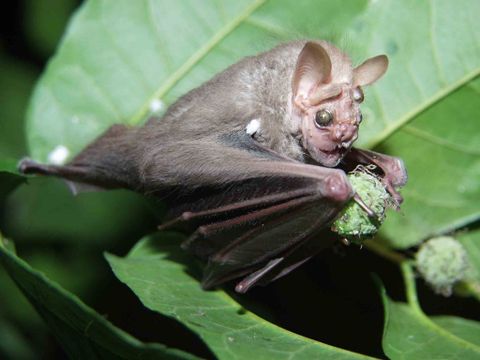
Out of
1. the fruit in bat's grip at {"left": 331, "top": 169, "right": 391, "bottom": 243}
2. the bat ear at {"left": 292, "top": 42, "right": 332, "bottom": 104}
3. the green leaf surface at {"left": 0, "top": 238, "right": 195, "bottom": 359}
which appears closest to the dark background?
the fruit in bat's grip at {"left": 331, "top": 169, "right": 391, "bottom": 243}

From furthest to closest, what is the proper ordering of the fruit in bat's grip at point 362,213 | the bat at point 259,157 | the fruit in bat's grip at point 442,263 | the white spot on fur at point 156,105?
the white spot on fur at point 156,105 → the fruit in bat's grip at point 442,263 → the bat at point 259,157 → the fruit in bat's grip at point 362,213

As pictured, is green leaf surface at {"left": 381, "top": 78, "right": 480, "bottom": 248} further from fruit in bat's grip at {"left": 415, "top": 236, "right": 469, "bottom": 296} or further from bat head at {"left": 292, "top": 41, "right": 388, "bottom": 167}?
bat head at {"left": 292, "top": 41, "right": 388, "bottom": 167}

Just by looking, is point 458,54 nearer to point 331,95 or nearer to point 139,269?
point 331,95

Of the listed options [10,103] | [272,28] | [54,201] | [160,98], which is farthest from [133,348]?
[10,103]

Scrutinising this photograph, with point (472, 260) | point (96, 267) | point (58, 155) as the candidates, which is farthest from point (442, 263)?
point (96, 267)

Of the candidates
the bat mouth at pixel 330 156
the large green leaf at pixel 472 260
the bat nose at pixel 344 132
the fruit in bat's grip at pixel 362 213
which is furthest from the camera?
the large green leaf at pixel 472 260

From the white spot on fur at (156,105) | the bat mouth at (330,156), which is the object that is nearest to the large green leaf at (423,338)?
the bat mouth at (330,156)

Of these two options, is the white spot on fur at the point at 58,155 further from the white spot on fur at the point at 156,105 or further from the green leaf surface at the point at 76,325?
the green leaf surface at the point at 76,325
